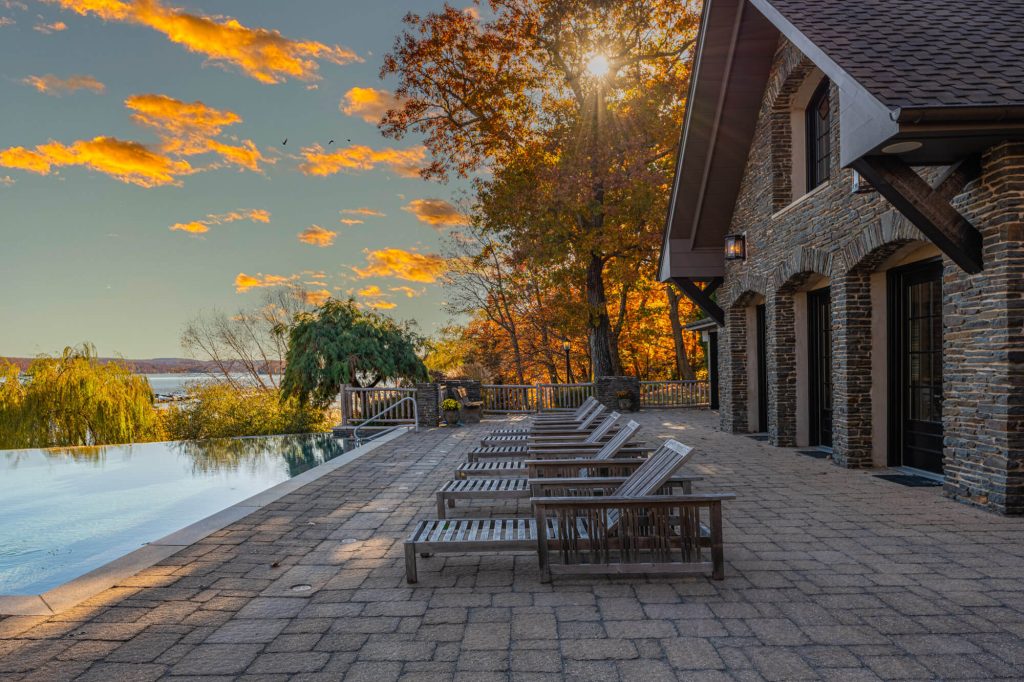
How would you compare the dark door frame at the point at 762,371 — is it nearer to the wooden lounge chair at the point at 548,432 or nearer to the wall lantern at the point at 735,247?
the wall lantern at the point at 735,247

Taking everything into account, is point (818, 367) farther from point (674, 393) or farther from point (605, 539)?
point (674, 393)

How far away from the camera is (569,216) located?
17.9 meters

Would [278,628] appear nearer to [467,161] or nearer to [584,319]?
[584,319]

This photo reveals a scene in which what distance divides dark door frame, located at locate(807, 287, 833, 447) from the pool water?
8.43 m

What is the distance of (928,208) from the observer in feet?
17.0

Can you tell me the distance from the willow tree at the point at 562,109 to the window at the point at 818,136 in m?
7.66

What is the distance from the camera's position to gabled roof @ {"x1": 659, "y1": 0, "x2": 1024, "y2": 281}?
15.4ft

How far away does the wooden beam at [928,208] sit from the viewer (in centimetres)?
518

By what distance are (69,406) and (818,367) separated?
1496 cm

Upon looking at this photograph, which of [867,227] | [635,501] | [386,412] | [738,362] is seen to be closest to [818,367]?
[738,362]

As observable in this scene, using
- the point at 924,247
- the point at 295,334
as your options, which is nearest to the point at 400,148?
the point at 295,334

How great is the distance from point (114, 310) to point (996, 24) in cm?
2108

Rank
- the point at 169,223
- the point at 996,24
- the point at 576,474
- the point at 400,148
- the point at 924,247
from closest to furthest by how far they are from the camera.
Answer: the point at 576,474 → the point at 996,24 → the point at 924,247 → the point at 400,148 → the point at 169,223

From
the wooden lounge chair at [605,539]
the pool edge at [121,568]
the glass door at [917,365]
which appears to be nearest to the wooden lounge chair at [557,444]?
the pool edge at [121,568]
